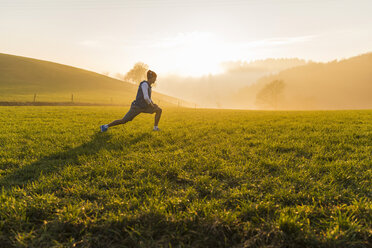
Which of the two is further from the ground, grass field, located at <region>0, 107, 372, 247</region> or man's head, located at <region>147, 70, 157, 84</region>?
man's head, located at <region>147, 70, 157, 84</region>

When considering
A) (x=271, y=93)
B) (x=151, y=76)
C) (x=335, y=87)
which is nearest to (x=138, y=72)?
(x=271, y=93)

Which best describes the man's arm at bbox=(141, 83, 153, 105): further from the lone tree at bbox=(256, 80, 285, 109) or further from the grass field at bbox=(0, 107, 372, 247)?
the lone tree at bbox=(256, 80, 285, 109)

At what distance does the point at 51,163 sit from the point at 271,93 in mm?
104091

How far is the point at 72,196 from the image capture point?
2.85 m

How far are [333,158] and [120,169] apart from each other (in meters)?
5.01

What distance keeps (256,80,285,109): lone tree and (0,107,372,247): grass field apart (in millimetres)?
99106

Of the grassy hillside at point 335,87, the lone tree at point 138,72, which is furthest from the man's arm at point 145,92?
the grassy hillside at point 335,87

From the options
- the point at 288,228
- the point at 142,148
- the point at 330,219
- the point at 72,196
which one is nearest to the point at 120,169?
the point at 72,196

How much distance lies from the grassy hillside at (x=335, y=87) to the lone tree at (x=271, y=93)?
20.7 metres

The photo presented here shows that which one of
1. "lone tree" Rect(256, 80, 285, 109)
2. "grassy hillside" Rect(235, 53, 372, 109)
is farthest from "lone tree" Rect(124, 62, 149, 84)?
"grassy hillside" Rect(235, 53, 372, 109)

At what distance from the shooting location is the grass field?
206 centimetres

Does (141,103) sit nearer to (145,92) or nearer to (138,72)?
(145,92)

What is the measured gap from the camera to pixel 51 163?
13.6ft

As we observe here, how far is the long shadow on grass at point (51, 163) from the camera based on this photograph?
3.40 m
